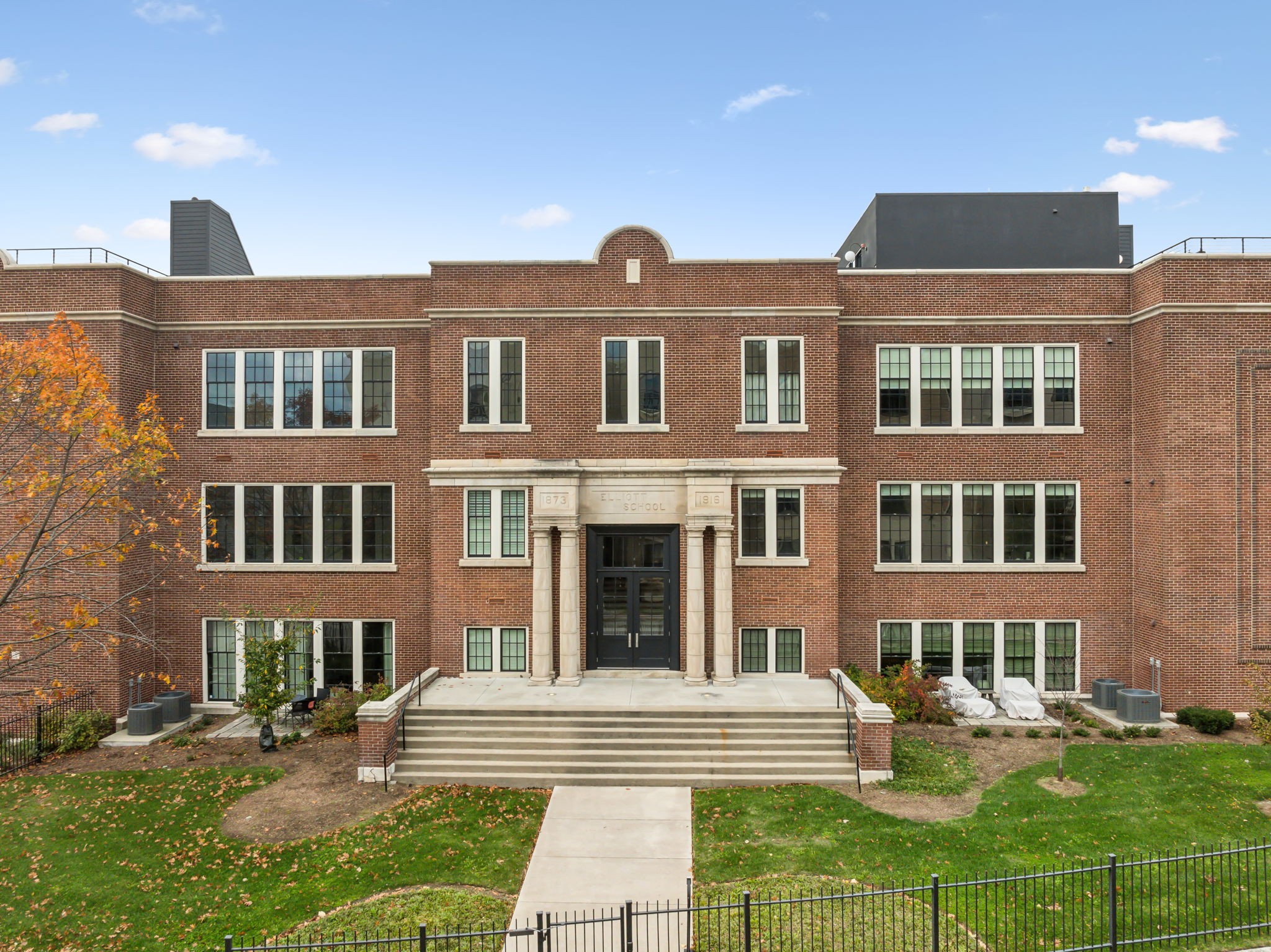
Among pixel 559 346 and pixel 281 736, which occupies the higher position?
pixel 559 346

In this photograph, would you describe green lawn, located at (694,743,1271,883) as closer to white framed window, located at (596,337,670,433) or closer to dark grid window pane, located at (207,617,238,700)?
white framed window, located at (596,337,670,433)

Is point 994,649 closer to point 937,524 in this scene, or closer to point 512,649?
point 937,524

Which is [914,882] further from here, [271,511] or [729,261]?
[271,511]

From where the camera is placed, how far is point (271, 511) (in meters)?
20.7

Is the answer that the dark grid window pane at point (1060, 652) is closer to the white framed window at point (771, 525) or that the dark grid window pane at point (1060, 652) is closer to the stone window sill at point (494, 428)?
the white framed window at point (771, 525)

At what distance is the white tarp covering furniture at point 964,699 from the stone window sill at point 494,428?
13.6 meters

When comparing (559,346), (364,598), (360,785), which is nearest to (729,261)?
(559,346)

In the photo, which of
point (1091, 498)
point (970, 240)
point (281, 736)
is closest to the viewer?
point (281, 736)

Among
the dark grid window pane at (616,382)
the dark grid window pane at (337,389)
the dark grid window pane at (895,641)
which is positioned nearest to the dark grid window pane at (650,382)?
the dark grid window pane at (616,382)

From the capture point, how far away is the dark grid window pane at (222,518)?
2064 centimetres

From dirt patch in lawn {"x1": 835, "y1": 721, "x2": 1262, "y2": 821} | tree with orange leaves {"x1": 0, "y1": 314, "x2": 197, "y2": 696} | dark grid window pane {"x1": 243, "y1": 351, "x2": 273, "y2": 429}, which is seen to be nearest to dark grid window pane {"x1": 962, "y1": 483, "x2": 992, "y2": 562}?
dirt patch in lawn {"x1": 835, "y1": 721, "x2": 1262, "y2": 821}

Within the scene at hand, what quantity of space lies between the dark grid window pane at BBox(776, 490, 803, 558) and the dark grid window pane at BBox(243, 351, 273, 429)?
48.5 feet

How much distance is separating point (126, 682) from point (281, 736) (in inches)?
201

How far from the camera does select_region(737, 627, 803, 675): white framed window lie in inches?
757
